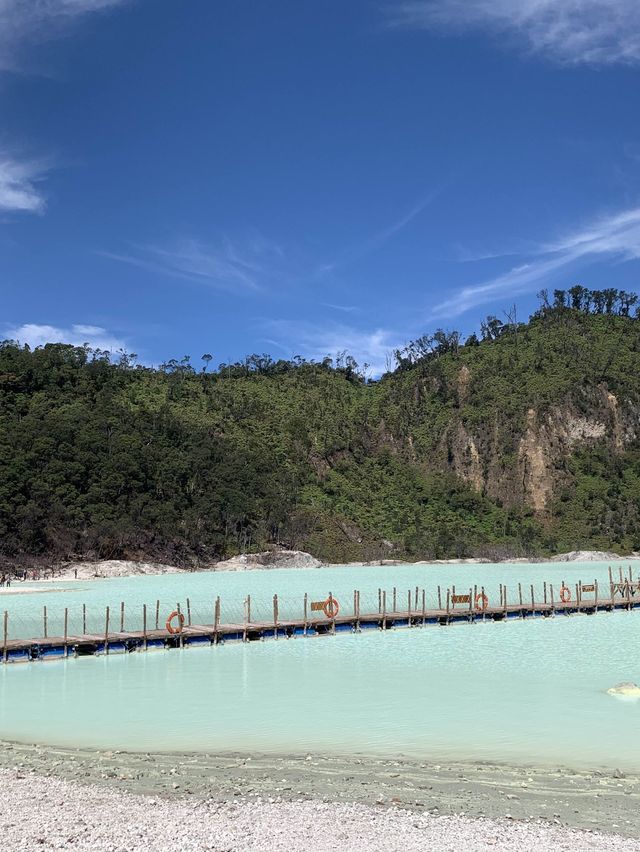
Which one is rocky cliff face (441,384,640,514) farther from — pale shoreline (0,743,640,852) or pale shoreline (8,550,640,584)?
pale shoreline (0,743,640,852)

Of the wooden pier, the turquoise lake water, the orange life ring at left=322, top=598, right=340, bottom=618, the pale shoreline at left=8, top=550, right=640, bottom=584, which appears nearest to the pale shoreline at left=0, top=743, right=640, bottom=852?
the turquoise lake water

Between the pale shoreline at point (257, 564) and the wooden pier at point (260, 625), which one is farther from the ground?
the pale shoreline at point (257, 564)

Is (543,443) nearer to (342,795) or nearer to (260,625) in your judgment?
(260,625)

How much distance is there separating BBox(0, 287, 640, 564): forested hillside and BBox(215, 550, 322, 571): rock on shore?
12.0 feet

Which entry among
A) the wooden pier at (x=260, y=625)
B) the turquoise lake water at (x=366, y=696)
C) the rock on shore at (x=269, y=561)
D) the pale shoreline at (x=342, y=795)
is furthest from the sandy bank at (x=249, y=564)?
the pale shoreline at (x=342, y=795)

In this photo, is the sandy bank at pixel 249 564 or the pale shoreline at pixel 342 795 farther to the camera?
the sandy bank at pixel 249 564

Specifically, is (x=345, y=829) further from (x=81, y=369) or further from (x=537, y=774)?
(x=81, y=369)

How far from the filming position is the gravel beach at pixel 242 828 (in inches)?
438

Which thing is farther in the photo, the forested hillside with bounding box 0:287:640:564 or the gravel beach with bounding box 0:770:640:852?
the forested hillside with bounding box 0:287:640:564

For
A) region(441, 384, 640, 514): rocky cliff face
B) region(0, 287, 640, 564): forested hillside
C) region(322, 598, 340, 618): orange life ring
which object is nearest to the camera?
region(322, 598, 340, 618): orange life ring

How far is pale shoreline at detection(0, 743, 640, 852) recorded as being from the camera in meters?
11.6

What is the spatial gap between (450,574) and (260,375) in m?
78.8

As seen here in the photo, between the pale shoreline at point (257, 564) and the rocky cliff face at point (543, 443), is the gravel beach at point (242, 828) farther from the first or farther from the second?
the rocky cliff face at point (543, 443)

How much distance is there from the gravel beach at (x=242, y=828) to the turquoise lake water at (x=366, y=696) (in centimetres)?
495
